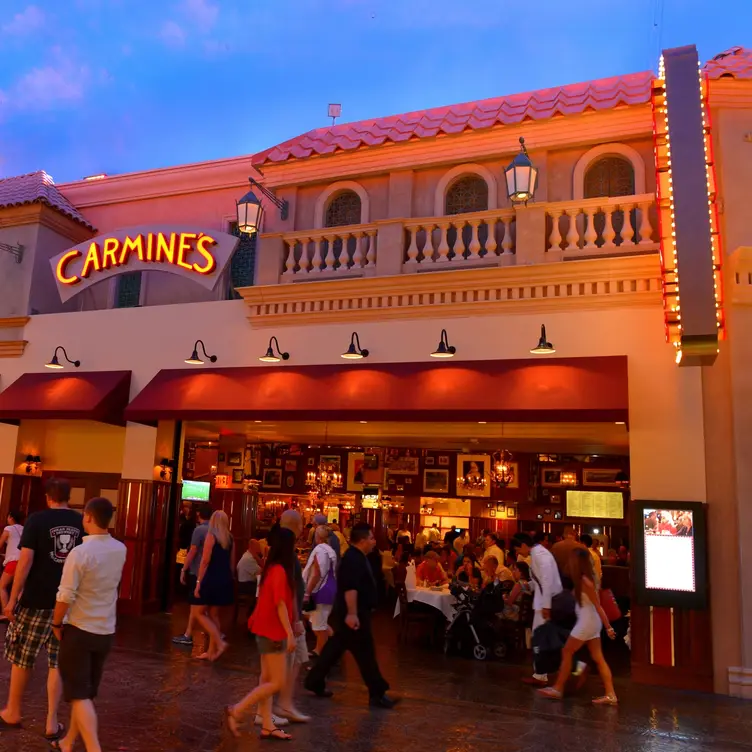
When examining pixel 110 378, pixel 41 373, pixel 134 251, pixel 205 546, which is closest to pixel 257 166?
pixel 134 251

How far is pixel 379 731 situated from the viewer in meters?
6.25

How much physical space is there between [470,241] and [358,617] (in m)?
6.10

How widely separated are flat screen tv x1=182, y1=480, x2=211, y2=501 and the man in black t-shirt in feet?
36.1

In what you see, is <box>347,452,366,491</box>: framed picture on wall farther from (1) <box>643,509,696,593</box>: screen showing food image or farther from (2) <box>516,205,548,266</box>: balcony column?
(1) <box>643,509,696,593</box>: screen showing food image

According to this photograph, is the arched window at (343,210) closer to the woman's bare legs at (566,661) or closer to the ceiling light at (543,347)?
the ceiling light at (543,347)

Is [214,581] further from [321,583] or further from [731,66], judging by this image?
[731,66]

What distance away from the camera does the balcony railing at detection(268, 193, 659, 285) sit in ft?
32.0

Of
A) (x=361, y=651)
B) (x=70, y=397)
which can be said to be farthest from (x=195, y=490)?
(x=361, y=651)

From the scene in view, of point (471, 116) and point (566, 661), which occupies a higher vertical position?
point (471, 116)

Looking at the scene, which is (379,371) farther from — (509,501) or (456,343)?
(509,501)

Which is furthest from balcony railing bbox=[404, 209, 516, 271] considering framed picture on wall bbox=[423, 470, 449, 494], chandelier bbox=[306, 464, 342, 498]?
chandelier bbox=[306, 464, 342, 498]

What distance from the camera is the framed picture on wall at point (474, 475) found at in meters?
16.9

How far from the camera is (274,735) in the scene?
589 centimetres

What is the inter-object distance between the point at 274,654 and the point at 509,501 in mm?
12087
